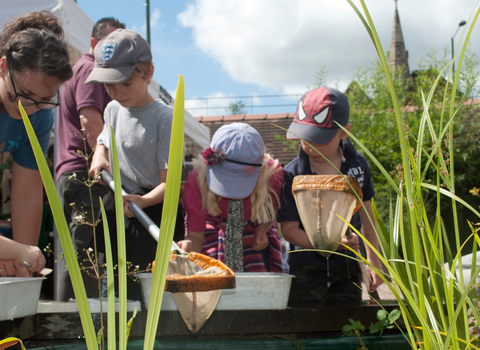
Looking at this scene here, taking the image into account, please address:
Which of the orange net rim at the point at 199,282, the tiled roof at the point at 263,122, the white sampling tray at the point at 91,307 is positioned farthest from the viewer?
the tiled roof at the point at 263,122

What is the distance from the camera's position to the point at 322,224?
1386 mm

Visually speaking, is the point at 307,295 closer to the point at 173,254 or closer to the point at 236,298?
the point at 236,298

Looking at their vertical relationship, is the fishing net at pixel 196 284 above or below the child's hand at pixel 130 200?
below

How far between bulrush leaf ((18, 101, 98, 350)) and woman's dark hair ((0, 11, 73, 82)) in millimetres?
1169

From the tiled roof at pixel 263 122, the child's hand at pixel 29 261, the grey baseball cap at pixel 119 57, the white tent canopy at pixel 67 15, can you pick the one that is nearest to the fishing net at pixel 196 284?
the child's hand at pixel 29 261

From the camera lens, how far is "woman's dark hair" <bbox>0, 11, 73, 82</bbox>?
1.63m

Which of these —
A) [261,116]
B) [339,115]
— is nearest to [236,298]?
[339,115]

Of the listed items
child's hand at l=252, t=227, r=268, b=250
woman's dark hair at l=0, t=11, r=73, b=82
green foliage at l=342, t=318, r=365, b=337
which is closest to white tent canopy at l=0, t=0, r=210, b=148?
woman's dark hair at l=0, t=11, r=73, b=82

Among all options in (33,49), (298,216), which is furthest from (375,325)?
(33,49)

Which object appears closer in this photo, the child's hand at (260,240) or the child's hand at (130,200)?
the child's hand at (130,200)

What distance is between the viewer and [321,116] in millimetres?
1908

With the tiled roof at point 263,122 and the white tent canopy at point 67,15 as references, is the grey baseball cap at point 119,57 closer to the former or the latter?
the white tent canopy at point 67,15

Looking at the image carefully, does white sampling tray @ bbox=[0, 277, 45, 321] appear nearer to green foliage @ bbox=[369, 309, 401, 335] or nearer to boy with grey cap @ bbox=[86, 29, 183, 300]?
boy with grey cap @ bbox=[86, 29, 183, 300]

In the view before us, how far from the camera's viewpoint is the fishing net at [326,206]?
1363 mm
